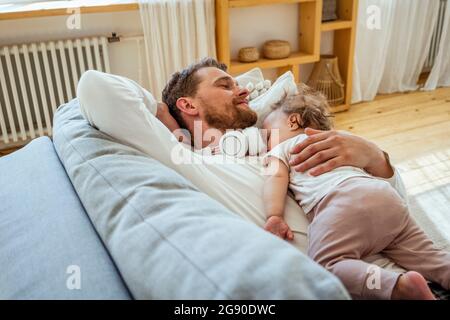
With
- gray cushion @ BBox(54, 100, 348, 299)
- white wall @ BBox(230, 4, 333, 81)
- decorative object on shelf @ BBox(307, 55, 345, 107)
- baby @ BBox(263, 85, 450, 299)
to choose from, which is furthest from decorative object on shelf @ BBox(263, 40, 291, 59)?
gray cushion @ BBox(54, 100, 348, 299)

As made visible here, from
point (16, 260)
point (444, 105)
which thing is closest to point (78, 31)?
point (16, 260)

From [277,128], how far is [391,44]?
293 centimetres

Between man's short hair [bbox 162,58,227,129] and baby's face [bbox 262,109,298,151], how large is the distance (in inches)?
10.8

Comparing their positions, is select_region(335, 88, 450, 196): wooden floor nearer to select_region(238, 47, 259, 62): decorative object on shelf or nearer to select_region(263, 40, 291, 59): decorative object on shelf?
select_region(263, 40, 291, 59): decorative object on shelf

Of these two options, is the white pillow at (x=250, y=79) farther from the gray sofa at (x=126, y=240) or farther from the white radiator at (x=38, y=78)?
the white radiator at (x=38, y=78)

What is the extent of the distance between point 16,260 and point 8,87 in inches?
94.8

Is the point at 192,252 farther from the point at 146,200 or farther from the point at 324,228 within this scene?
the point at 324,228

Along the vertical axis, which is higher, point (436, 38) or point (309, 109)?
point (309, 109)

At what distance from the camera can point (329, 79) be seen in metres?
3.53

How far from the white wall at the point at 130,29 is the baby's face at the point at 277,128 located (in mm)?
1780

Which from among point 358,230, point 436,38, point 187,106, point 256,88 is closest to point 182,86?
point 187,106

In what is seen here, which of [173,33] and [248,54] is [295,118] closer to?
[173,33]

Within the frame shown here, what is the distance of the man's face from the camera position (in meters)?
1.47

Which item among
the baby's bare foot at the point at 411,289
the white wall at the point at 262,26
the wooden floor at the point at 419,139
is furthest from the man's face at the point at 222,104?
the white wall at the point at 262,26
